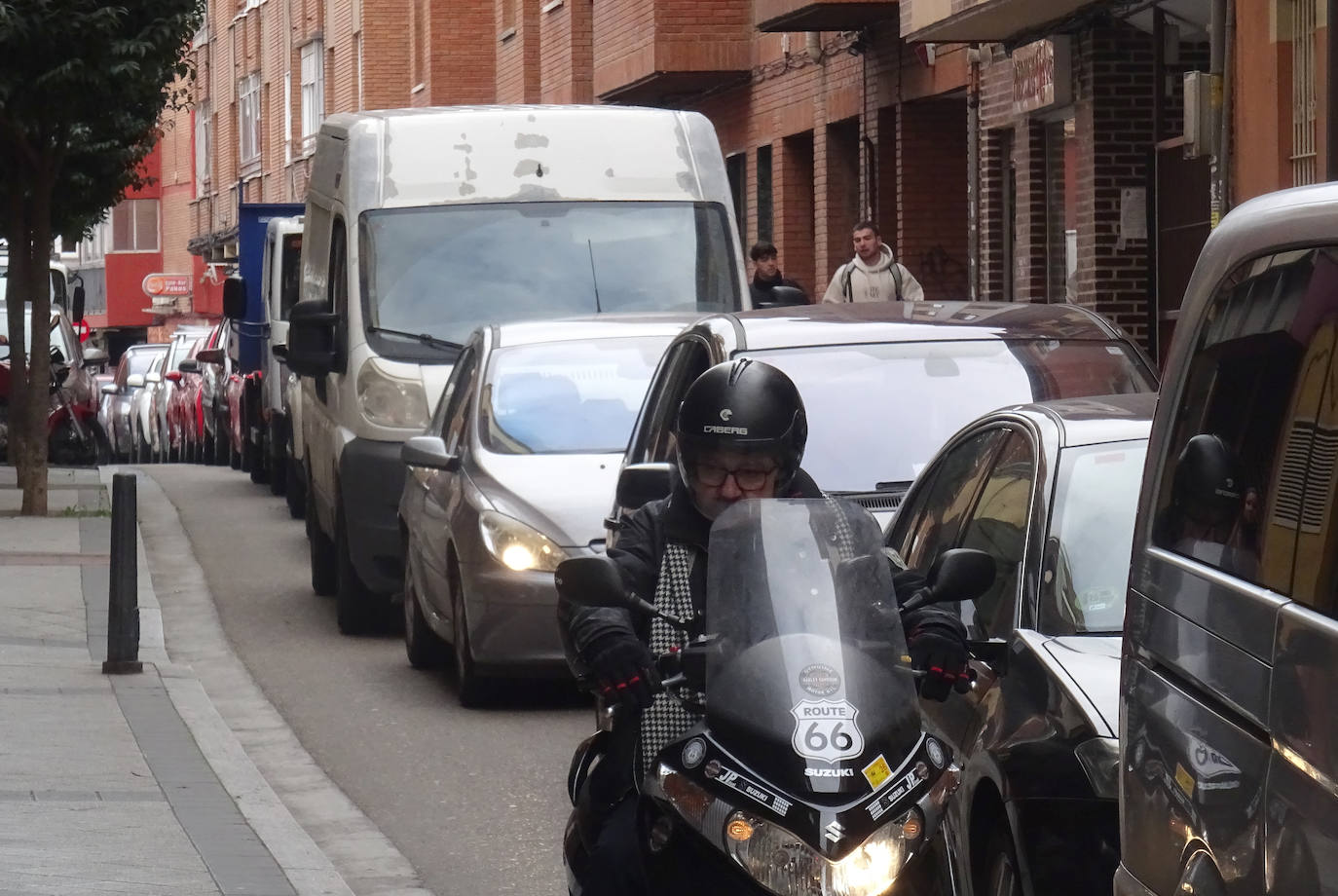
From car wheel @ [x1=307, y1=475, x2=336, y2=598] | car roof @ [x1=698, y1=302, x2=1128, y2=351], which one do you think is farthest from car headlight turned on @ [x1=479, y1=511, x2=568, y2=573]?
car wheel @ [x1=307, y1=475, x2=336, y2=598]

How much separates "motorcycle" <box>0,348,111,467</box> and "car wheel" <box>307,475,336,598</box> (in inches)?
617

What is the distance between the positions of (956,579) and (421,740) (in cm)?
601

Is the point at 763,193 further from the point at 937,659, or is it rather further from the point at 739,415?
the point at 937,659

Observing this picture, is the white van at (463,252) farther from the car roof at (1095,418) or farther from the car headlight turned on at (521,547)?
the car roof at (1095,418)

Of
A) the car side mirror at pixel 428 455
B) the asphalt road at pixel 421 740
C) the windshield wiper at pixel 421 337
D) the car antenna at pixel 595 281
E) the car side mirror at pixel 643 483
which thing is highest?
the car antenna at pixel 595 281

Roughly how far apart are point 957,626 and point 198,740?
5.60 meters

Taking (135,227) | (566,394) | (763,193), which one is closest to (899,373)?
(566,394)

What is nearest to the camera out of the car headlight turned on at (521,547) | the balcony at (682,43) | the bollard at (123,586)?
the car headlight turned on at (521,547)

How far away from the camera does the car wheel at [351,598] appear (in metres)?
13.8

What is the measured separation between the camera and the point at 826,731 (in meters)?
4.07

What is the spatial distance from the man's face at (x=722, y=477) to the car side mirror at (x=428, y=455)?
6.34 meters

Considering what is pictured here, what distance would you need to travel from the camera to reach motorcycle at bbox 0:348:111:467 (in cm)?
3103

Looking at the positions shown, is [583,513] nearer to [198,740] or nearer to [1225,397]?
[198,740]

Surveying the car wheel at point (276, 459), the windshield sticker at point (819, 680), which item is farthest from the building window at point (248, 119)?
the windshield sticker at point (819, 680)
